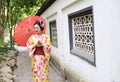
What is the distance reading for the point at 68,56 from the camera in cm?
849

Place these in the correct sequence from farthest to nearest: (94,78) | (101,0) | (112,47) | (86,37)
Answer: (86,37)
(94,78)
(101,0)
(112,47)

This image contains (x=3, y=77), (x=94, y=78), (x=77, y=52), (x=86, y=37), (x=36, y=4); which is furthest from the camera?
(x=36, y=4)

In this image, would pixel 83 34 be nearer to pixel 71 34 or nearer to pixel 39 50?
pixel 71 34

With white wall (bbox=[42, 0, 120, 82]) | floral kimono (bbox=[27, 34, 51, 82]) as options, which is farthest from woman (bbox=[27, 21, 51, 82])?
white wall (bbox=[42, 0, 120, 82])

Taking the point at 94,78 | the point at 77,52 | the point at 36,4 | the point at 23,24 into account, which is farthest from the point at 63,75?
the point at 36,4

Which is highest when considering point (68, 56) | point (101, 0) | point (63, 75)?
point (101, 0)

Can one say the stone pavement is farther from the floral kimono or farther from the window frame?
the floral kimono

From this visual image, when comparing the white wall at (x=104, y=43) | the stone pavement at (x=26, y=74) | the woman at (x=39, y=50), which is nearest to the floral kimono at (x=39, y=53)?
the woman at (x=39, y=50)

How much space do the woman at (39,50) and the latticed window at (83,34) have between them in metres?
0.96

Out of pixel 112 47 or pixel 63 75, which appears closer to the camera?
pixel 112 47

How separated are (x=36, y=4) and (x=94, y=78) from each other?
1477 centimetres

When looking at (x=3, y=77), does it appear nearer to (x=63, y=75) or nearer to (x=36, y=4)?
(x=63, y=75)

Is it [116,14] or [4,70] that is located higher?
[116,14]

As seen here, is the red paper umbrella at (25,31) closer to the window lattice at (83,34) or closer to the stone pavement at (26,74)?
the window lattice at (83,34)
